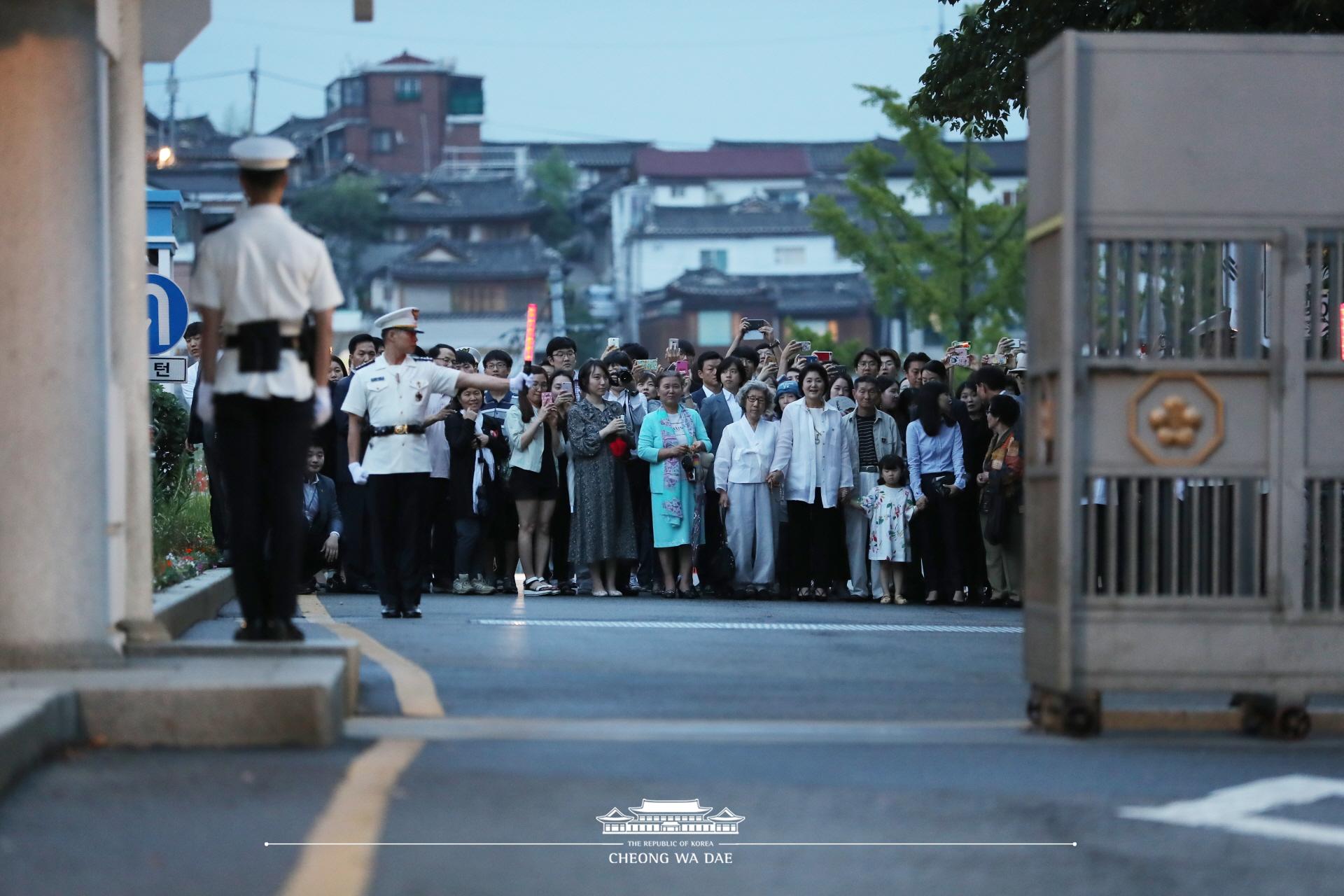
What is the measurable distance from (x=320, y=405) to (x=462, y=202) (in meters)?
92.6

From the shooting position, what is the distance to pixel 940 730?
770 cm

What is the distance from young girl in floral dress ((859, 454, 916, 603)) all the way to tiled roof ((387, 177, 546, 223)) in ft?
269

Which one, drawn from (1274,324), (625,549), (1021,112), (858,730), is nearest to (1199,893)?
(858,730)

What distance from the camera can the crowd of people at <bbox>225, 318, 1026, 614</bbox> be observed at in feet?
56.1

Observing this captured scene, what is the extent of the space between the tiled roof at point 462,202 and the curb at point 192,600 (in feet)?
278

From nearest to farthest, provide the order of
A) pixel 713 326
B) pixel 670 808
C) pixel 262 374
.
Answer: pixel 670 808
pixel 262 374
pixel 713 326

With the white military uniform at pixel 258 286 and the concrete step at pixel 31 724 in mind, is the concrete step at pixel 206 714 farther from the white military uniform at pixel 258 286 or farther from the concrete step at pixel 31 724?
the white military uniform at pixel 258 286

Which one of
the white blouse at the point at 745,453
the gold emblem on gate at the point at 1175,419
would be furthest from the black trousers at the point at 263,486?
the white blouse at the point at 745,453

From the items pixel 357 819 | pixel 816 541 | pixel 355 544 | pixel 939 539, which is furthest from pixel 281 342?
pixel 939 539

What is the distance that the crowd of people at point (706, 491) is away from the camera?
17.1 meters

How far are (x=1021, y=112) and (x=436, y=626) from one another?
9.56m

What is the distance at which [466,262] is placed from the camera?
93.6 meters

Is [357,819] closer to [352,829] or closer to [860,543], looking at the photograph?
[352,829]

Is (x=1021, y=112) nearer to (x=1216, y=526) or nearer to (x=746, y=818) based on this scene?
(x=1216, y=526)
